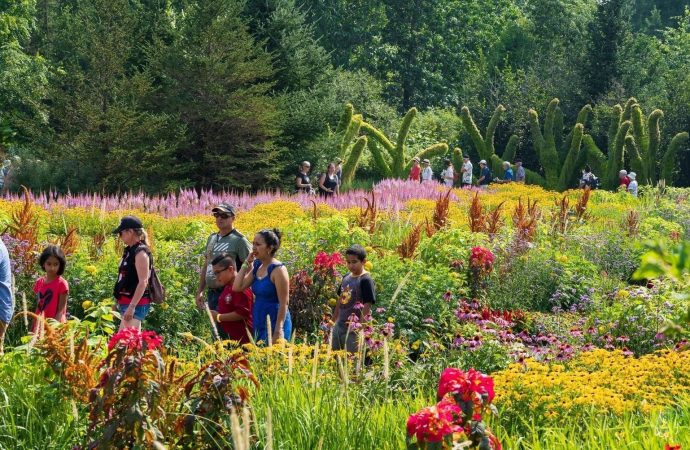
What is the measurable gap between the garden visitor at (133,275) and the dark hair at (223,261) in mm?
476

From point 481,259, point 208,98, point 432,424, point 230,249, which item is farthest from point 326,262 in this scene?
point 208,98

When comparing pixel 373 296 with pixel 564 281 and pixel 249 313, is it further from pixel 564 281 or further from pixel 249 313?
pixel 564 281

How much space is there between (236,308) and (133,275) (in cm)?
79

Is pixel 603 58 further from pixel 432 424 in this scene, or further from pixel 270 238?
pixel 432 424

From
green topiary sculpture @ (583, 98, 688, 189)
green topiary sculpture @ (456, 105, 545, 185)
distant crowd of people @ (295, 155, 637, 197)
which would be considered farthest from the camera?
green topiary sculpture @ (456, 105, 545, 185)

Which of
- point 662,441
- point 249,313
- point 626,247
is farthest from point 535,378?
point 626,247

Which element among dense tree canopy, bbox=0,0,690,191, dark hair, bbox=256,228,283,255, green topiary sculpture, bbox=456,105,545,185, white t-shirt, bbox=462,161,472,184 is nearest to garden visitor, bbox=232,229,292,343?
dark hair, bbox=256,228,283,255

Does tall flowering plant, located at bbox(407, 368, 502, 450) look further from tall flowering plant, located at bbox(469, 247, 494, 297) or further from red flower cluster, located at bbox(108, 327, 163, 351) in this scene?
tall flowering plant, located at bbox(469, 247, 494, 297)

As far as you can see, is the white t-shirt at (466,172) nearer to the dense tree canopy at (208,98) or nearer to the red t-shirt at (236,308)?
the dense tree canopy at (208,98)

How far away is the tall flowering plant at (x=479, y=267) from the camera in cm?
1031

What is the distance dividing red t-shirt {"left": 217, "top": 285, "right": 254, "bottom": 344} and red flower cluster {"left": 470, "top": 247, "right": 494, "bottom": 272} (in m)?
3.26

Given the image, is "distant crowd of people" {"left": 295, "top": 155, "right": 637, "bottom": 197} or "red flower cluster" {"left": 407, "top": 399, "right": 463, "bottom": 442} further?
"distant crowd of people" {"left": 295, "top": 155, "right": 637, "bottom": 197}

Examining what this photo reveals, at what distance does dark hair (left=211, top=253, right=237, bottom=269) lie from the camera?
778 cm

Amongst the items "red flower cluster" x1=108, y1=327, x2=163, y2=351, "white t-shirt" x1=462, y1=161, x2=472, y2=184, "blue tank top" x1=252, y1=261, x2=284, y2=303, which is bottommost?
"white t-shirt" x1=462, y1=161, x2=472, y2=184
